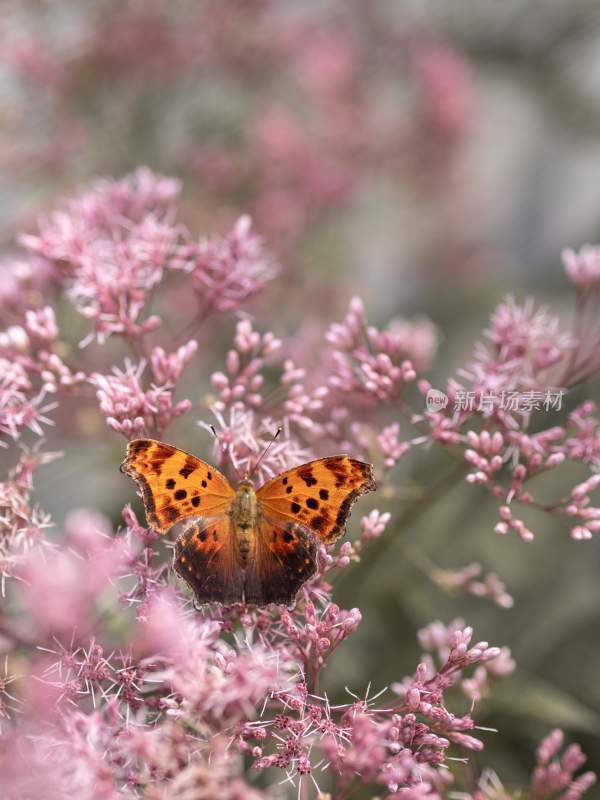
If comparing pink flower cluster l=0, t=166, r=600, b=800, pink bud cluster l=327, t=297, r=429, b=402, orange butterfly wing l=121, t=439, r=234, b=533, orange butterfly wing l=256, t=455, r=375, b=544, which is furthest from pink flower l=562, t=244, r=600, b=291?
orange butterfly wing l=121, t=439, r=234, b=533

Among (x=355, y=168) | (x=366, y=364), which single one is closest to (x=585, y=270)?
(x=366, y=364)

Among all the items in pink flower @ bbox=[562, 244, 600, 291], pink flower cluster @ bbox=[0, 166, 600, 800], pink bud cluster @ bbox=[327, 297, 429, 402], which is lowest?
pink flower cluster @ bbox=[0, 166, 600, 800]

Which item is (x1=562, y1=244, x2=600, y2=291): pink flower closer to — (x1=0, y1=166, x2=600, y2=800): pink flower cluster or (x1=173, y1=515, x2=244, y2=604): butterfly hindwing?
(x1=0, y1=166, x2=600, y2=800): pink flower cluster

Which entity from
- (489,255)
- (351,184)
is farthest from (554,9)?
(351,184)

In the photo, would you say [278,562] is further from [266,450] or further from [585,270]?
[585,270]

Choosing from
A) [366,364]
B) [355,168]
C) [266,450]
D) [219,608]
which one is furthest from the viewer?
[355,168]
